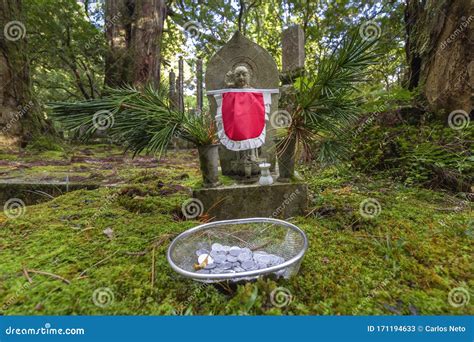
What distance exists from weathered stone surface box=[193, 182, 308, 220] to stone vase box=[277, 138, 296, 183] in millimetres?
89

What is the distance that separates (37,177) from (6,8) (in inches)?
129

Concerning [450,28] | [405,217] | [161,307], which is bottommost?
[161,307]

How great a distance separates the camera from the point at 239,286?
969mm

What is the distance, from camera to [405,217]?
1662 mm

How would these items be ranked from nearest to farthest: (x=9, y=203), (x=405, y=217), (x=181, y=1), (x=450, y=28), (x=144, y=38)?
(x=405, y=217) < (x=9, y=203) < (x=450, y=28) < (x=144, y=38) < (x=181, y=1)

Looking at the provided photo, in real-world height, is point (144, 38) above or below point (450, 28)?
above

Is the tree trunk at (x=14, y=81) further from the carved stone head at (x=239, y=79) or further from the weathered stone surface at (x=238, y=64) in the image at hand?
the carved stone head at (x=239, y=79)

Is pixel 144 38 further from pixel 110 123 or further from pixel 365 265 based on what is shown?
pixel 365 265

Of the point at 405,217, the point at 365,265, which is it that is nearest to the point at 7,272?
the point at 365,265

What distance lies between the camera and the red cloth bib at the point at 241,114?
186 cm
